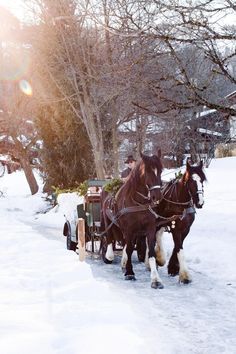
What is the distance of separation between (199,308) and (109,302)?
1.47m

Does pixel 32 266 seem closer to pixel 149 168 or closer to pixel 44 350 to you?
pixel 149 168

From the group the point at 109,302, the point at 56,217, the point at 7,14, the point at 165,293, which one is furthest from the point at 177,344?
the point at 7,14

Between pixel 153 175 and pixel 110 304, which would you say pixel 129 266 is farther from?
pixel 110 304

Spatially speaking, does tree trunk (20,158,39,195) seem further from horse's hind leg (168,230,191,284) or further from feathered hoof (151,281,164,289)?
feathered hoof (151,281,164,289)

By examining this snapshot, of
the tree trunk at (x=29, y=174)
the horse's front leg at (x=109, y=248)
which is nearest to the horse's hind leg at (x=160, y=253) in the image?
the horse's front leg at (x=109, y=248)

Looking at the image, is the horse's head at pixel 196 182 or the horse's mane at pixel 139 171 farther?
the horse's head at pixel 196 182

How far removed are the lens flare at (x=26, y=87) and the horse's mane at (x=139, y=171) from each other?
63.1 feet

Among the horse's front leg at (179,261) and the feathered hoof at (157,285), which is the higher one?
the horse's front leg at (179,261)

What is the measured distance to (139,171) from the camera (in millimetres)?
8297

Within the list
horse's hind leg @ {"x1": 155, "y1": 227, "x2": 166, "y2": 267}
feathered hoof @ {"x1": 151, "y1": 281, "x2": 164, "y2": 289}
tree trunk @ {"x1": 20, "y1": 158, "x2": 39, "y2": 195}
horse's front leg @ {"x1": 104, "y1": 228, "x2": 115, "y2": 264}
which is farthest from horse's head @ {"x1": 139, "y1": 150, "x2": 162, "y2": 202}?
tree trunk @ {"x1": 20, "y1": 158, "x2": 39, "y2": 195}

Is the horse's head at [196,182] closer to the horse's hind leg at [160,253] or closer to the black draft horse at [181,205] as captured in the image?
the black draft horse at [181,205]

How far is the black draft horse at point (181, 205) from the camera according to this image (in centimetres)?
816

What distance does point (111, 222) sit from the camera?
9523 millimetres

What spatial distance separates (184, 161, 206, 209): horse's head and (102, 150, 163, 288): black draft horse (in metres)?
0.67
